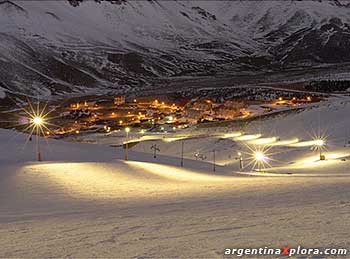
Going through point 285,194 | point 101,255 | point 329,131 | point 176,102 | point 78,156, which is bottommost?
point 101,255

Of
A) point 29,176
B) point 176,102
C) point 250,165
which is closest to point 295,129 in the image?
point 250,165

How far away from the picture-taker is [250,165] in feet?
146

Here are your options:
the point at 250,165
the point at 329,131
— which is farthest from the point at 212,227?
the point at 329,131

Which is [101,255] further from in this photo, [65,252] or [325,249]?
[325,249]

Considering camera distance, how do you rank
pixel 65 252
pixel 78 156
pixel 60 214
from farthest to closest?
pixel 78 156 < pixel 60 214 < pixel 65 252

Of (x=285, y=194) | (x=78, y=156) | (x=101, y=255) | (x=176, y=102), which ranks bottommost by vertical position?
(x=101, y=255)

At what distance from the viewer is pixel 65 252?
7.39 m

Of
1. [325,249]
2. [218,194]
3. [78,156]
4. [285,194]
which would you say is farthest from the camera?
[78,156]

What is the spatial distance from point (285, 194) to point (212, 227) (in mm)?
6218

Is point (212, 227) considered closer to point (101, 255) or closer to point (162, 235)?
point (162, 235)

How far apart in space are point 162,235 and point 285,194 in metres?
7.14

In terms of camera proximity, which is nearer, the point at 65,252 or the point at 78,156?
the point at 65,252

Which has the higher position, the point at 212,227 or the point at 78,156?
the point at 78,156

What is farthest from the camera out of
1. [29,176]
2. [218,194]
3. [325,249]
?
[29,176]
